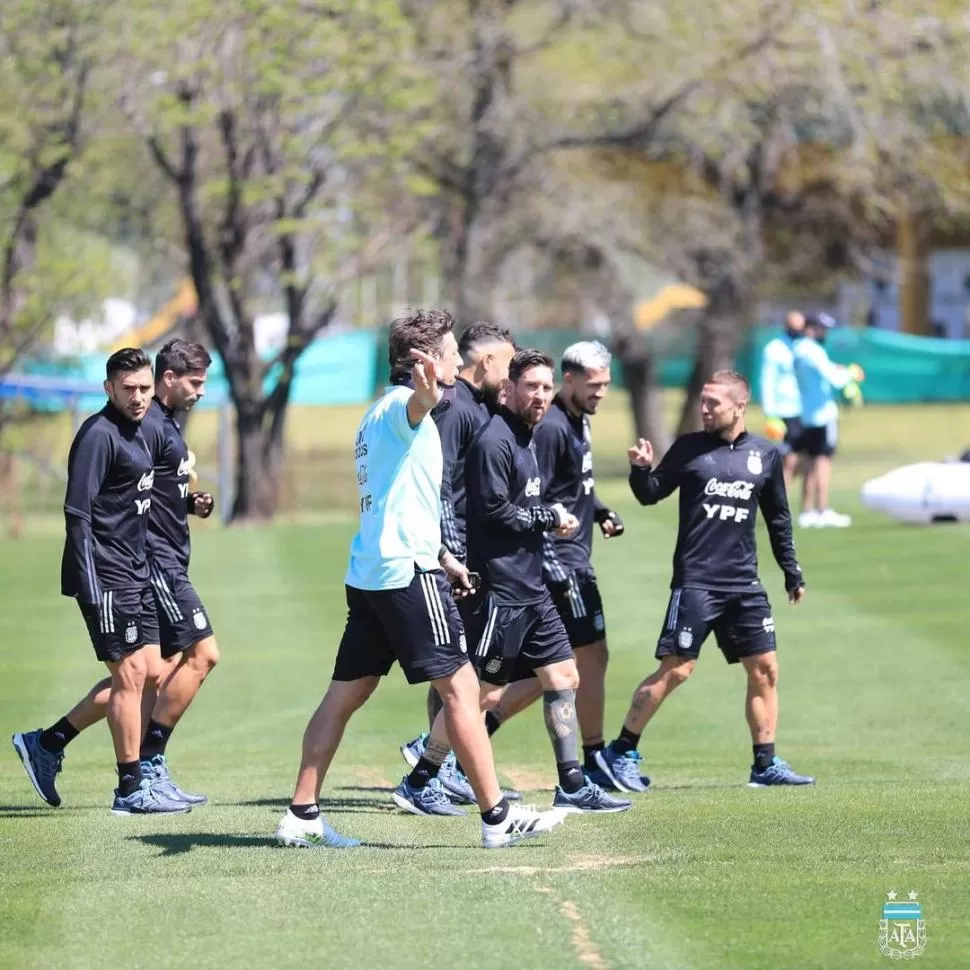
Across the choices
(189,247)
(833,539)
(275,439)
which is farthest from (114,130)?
(833,539)

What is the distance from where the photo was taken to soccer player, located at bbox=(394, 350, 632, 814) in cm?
813

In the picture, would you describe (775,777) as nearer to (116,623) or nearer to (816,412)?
(116,623)

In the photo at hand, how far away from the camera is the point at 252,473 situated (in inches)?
1046

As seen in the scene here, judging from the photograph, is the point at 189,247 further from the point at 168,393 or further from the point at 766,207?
the point at 168,393

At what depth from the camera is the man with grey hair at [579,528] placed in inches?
350

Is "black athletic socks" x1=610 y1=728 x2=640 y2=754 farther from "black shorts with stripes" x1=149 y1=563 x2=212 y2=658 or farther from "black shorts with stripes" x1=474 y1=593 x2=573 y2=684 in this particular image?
"black shorts with stripes" x1=149 y1=563 x2=212 y2=658

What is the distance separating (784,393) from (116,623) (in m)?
11.9

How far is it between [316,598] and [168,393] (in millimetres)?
8109

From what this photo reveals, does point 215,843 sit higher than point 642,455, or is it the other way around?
point 642,455

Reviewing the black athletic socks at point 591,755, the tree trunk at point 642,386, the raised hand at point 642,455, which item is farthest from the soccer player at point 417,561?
the tree trunk at point 642,386

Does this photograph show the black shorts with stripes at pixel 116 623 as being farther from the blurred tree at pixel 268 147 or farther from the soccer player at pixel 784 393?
the blurred tree at pixel 268 147

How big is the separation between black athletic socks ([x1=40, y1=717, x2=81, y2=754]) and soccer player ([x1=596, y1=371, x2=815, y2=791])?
2.43 m

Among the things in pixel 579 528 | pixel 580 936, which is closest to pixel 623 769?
pixel 579 528

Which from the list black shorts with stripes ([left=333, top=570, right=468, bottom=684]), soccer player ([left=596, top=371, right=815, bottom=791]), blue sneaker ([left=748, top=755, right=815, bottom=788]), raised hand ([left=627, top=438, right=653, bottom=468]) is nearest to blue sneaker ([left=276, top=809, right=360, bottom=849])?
black shorts with stripes ([left=333, top=570, right=468, bottom=684])
